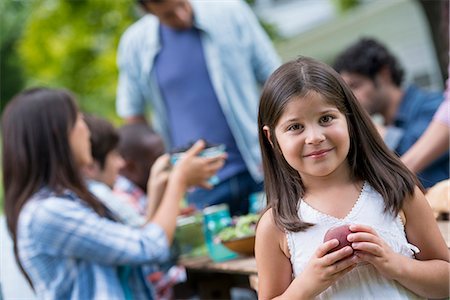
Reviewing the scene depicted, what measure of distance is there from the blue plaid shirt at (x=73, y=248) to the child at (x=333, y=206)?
116cm

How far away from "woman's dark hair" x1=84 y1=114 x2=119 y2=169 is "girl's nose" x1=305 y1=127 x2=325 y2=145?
224cm

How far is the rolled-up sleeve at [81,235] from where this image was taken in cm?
306

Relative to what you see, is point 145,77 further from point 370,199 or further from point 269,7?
point 269,7

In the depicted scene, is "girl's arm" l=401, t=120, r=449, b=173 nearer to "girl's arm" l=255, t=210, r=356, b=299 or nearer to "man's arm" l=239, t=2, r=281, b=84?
"man's arm" l=239, t=2, r=281, b=84

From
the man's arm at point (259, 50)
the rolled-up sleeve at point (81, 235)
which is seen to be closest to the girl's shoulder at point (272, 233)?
the rolled-up sleeve at point (81, 235)

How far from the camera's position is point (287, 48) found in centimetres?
1415

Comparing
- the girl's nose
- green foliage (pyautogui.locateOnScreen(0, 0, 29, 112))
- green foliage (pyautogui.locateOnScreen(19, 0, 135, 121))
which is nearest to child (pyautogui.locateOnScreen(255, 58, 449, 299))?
the girl's nose

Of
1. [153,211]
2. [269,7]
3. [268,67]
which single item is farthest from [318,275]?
[269,7]

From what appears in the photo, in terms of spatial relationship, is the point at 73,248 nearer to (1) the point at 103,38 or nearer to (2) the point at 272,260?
(2) the point at 272,260

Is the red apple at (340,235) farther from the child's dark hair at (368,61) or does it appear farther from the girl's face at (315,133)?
the child's dark hair at (368,61)

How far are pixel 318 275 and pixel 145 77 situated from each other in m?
2.21

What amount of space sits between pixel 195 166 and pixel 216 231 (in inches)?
11.1

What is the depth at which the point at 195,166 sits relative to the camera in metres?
3.23

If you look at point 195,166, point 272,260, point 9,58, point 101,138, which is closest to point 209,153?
point 195,166
